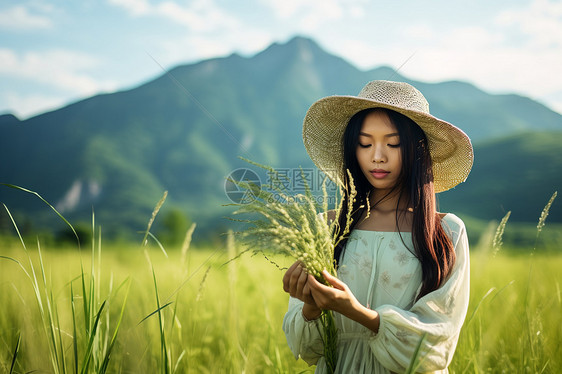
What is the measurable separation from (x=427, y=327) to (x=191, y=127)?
147592 millimetres

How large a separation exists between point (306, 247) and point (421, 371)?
89cm

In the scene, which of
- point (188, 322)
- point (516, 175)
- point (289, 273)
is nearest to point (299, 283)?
point (289, 273)

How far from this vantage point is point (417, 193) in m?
2.21

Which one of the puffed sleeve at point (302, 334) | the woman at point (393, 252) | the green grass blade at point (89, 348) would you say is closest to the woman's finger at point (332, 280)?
the woman at point (393, 252)

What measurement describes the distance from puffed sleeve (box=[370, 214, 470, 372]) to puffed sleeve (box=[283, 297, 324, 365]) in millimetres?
303

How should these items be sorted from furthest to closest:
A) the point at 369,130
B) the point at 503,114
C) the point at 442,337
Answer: the point at 503,114
the point at 369,130
the point at 442,337

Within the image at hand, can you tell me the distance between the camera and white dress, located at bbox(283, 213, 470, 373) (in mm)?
1882

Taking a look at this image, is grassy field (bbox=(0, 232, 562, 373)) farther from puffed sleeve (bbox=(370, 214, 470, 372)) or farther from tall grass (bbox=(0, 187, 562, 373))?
puffed sleeve (bbox=(370, 214, 470, 372))

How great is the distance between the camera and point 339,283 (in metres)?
1.74

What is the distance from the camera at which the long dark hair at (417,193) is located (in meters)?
2.06

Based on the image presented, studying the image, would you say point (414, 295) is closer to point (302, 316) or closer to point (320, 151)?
point (302, 316)

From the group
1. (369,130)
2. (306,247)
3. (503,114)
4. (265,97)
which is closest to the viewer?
(306,247)

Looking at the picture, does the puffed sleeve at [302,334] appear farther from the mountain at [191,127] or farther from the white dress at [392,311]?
the mountain at [191,127]

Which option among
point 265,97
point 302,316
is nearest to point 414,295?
point 302,316
